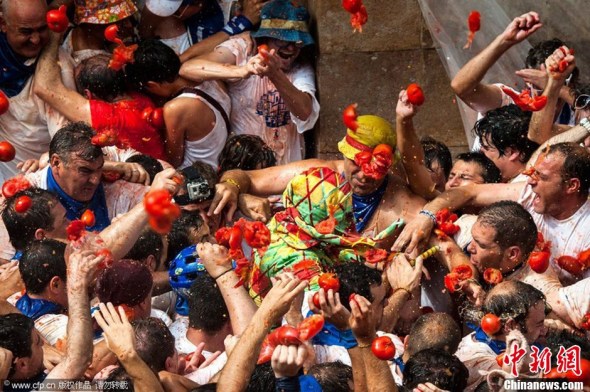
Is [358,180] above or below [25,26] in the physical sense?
below

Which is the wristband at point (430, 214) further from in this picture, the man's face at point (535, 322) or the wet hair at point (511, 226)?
the man's face at point (535, 322)

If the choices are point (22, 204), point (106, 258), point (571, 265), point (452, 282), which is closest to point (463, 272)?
point (452, 282)

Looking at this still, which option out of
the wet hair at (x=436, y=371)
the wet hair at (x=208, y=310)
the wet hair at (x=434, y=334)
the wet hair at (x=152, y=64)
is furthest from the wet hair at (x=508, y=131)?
the wet hair at (x=436, y=371)

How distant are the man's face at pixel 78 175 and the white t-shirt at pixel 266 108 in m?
1.49

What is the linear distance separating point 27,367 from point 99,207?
201cm

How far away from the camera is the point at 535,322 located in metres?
6.57

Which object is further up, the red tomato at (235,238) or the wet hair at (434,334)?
the wet hair at (434,334)

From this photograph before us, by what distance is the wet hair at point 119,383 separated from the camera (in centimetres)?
600

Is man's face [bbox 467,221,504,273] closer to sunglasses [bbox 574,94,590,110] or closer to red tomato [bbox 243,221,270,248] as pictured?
red tomato [bbox 243,221,270,248]

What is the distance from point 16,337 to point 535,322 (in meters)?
2.53

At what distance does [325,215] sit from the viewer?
7312 millimetres

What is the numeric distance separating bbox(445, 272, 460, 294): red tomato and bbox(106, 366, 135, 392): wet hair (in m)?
2.02

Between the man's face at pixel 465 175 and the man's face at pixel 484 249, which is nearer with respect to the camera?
the man's face at pixel 484 249

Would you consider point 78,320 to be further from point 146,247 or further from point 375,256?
point 375,256
